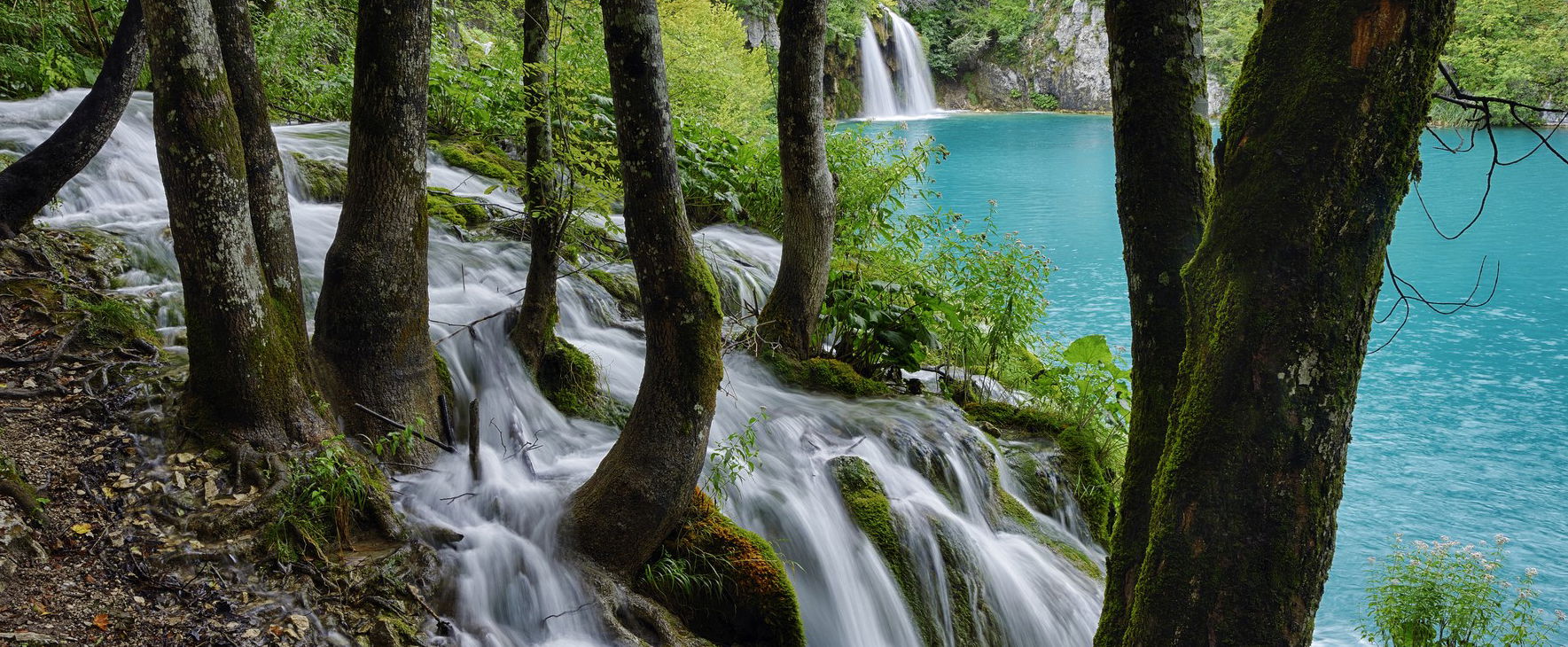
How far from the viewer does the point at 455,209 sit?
8016 millimetres

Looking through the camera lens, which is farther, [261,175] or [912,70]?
[912,70]

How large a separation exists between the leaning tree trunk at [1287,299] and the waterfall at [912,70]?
47.5m

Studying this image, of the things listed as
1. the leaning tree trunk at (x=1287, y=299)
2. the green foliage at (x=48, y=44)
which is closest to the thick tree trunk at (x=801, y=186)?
the leaning tree trunk at (x=1287, y=299)

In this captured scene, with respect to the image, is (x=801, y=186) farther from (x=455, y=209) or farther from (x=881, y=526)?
(x=455, y=209)

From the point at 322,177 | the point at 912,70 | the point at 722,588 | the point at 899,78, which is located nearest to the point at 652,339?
the point at 722,588

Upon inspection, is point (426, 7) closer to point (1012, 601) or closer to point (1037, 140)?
point (1012, 601)

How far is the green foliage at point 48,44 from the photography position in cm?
826

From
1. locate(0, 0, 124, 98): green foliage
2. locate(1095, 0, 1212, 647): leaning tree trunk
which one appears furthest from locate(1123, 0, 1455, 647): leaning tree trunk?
locate(0, 0, 124, 98): green foliage

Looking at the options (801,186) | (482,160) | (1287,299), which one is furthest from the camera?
(482,160)

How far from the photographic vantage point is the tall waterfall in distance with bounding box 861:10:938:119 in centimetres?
4656

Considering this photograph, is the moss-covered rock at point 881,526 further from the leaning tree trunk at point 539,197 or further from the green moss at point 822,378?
the leaning tree trunk at point 539,197

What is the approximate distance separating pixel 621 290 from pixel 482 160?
2624 millimetres

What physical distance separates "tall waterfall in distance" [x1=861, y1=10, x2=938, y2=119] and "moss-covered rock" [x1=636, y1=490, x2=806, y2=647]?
139 feet

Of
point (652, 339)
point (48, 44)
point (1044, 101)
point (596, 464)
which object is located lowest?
point (596, 464)
